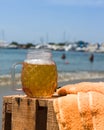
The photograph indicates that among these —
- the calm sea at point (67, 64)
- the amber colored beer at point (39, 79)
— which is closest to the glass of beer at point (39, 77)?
the amber colored beer at point (39, 79)

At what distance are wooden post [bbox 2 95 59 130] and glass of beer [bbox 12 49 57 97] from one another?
7 cm

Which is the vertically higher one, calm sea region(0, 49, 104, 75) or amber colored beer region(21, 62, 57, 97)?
amber colored beer region(21, 62, 57, 97)

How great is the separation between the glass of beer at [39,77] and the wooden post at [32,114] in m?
0.07

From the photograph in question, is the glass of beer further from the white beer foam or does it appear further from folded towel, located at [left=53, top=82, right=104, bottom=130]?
folded towel, located at [left=53, top=82, right=104, bottom=130]

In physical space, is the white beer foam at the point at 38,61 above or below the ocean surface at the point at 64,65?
above

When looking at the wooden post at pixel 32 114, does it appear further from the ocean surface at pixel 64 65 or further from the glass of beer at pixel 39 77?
the ocean surface at pixel 64 65

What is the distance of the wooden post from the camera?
321 cm

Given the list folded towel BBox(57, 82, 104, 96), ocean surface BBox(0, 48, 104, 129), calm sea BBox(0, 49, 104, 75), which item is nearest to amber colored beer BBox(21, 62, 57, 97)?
folded towel BBox(57, 82, 104, 96)

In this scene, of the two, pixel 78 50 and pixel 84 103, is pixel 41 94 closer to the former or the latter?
pixel 84 103

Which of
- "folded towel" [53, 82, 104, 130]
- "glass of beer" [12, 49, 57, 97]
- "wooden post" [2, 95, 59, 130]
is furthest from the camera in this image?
"glass of beer" [12, 49, 57, 97]

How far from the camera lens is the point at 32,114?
3.28 meters

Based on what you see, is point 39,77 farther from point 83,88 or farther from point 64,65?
point 64,65

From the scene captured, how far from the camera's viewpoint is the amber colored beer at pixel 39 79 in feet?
10.9

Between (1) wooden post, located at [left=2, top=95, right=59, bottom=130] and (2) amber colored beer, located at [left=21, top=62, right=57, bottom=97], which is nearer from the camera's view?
(1) wooden post, located at [left=2, top=95, right=59, bottom=130]
